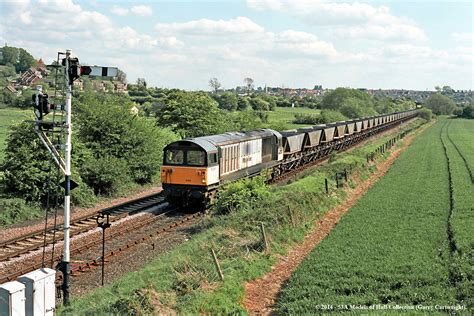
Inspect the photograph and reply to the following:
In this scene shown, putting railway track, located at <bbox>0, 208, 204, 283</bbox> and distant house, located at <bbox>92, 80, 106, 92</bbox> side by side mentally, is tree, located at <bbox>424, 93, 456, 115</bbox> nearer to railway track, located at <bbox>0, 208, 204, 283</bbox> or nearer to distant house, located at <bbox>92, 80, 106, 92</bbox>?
distant house, located at <bbox>92, 80, 106, 92</bbox>

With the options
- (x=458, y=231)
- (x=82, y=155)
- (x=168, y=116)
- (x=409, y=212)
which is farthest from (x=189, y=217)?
(x=168, y=116)

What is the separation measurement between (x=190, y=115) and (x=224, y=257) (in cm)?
2673

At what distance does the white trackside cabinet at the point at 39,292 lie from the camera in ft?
32.6

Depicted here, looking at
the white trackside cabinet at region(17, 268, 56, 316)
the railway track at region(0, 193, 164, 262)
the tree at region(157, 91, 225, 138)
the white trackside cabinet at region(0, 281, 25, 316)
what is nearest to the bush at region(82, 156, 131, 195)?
the railway track at region(0, 193, 164, 262)

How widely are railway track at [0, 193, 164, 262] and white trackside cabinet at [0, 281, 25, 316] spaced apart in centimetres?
315

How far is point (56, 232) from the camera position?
19.2 meters

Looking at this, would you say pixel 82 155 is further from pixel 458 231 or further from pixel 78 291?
pixel 458 231

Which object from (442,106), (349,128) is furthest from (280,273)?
(442,106)

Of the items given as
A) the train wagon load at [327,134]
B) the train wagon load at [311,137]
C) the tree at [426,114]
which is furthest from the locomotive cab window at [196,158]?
the tree at [426,114]

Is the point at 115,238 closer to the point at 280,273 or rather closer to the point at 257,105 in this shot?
the point at 280,273

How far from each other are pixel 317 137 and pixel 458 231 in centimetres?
2820

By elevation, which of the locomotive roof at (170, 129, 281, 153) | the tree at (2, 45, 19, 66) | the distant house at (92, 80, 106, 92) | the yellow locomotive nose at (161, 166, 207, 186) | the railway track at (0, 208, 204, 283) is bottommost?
the railway track at (0, 208, 204, 283)

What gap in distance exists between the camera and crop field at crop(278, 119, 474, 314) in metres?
11.1

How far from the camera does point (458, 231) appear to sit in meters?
16.3
